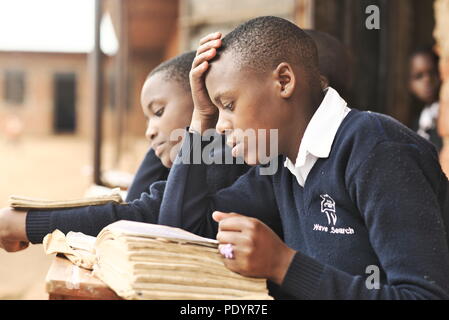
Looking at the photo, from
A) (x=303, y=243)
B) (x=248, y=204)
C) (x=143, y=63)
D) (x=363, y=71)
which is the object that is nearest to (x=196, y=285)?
(x=303, y=243)

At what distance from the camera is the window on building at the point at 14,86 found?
776 inches

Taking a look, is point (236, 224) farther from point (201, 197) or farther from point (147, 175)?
point (147, 175)

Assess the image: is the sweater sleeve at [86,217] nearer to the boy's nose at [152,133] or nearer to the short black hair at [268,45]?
the boy's nose at [152,133]

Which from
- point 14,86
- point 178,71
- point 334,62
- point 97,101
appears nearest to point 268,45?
point 178,71

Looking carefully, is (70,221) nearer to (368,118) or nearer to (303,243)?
(303,243)

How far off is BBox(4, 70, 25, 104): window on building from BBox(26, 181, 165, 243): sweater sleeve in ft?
65.4

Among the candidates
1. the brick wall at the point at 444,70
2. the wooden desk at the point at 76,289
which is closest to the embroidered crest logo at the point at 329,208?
the wooden desk at the point at 76,289

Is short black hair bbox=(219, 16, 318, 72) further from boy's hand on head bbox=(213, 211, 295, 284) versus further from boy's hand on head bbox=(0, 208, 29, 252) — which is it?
boy's hand on head bbox=(0, 208, 29, 252)

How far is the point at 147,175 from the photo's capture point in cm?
167

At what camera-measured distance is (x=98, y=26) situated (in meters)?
3.32

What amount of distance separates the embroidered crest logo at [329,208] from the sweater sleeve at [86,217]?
1.61 feet

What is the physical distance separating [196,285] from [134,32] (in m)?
13.0

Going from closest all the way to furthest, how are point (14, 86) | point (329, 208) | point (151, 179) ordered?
point (329, 208)
point (151, 179)
point (14, 86)

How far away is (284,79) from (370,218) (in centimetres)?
34
